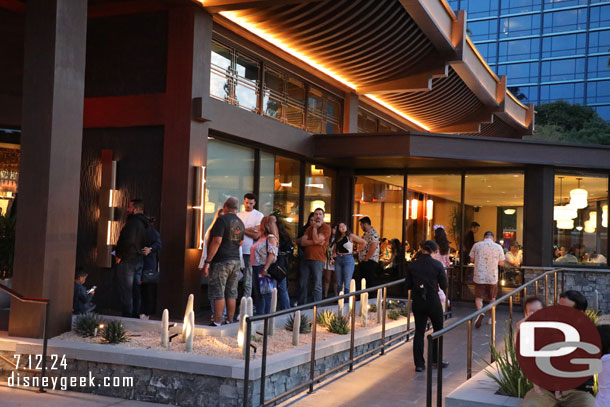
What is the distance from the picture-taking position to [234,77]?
37.4 ft

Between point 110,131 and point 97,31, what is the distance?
1692 millimetres

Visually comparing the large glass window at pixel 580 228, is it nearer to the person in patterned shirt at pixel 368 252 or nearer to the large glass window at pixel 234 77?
the person in patterned shirt at pixel 368 252

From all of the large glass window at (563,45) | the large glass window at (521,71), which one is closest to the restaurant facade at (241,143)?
the large glass window at (563,45)

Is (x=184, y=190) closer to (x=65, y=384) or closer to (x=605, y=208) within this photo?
(x=65, y=384)

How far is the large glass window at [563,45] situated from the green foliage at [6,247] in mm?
71361

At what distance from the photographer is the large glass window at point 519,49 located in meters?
73.8

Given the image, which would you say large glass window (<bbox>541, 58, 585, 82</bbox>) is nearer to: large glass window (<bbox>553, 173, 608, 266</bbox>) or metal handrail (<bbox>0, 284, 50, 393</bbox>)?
large glass window (<bbox>553, 173, 608, 266</bbox>)

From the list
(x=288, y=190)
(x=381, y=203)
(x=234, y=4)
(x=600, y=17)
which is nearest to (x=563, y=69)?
(x=600, y=17)

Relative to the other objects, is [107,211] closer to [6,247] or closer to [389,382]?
[6,247]

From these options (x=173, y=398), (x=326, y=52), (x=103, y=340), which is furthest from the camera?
(x=326, y=52)

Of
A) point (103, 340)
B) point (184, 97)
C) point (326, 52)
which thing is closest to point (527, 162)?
point (326, 52)

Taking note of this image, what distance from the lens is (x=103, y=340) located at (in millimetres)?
7648

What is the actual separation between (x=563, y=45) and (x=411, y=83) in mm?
64599

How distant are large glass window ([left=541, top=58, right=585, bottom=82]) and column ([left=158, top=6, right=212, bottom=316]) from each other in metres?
69.1
